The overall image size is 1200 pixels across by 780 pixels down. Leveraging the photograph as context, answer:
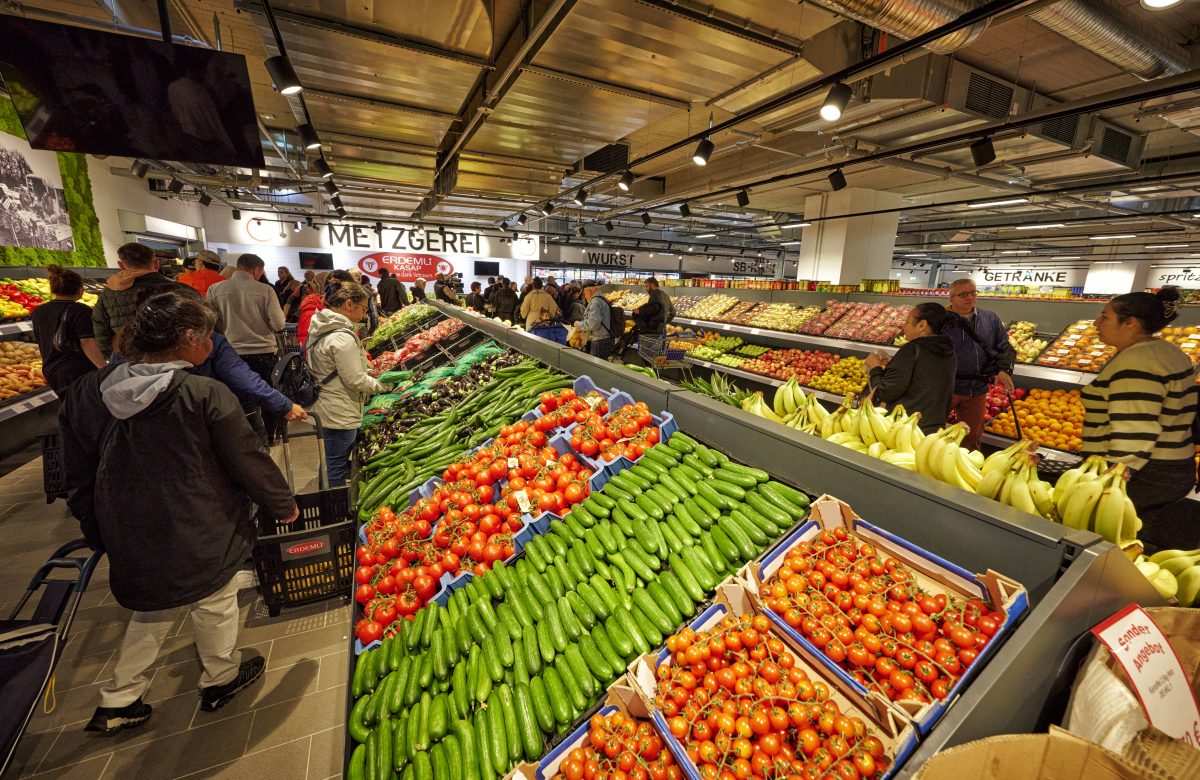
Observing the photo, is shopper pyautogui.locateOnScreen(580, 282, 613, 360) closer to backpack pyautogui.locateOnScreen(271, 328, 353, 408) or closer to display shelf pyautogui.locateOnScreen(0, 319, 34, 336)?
backpack pyautogui.locateOnScreen(271, 328, 353, 408)

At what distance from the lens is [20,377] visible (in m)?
5.37

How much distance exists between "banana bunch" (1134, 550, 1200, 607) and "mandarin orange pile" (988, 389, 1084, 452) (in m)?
3.28

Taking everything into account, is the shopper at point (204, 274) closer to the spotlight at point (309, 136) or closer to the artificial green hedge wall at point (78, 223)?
the spotlight at point (309, 136)

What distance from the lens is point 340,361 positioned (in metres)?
3.69

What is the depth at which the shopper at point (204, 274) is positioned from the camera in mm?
5883

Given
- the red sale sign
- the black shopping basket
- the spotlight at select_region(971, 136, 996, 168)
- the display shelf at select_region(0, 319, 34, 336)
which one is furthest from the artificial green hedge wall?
the spotlight at select_region(971, 136, 996, 168)

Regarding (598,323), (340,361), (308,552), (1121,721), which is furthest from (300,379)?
(598,323)

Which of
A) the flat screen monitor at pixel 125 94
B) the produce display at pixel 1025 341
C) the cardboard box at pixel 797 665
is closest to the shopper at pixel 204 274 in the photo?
the flat screen monitor at pixel 125 94

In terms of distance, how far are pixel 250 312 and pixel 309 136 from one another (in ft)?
6.97

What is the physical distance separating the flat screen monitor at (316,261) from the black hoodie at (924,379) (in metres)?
19.1

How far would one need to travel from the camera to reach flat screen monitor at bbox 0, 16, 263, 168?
2877mm

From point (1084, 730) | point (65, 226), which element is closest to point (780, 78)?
point (1084, 730)

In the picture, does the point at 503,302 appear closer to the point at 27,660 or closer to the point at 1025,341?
the point at 1025,341

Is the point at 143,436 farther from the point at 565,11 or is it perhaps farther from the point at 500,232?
the point at 500,232
